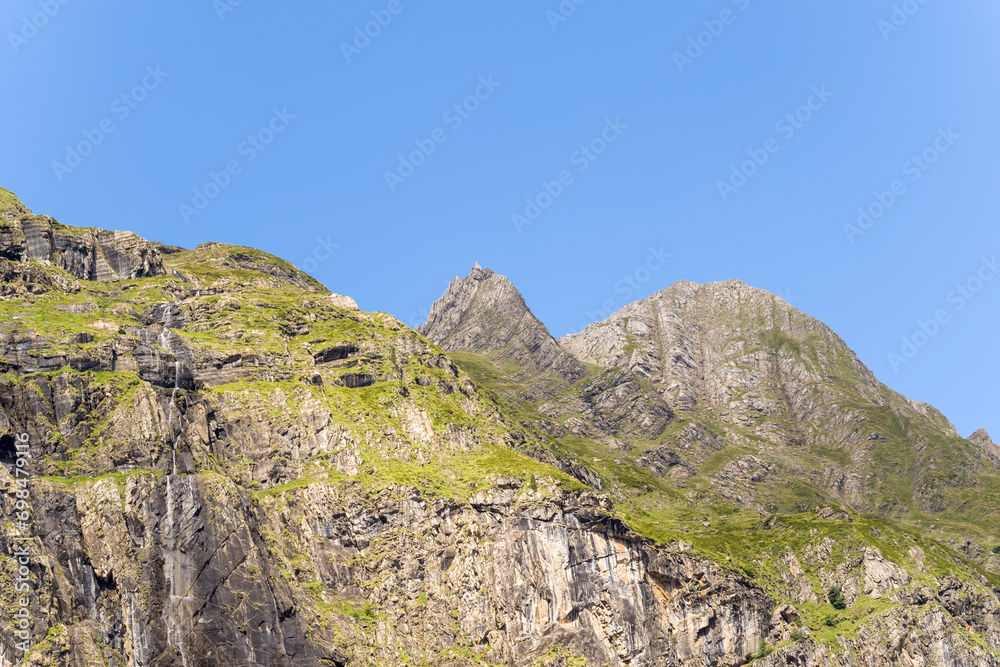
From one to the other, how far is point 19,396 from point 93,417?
14.3 metres

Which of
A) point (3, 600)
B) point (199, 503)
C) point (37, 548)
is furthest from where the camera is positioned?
point (199, 503)

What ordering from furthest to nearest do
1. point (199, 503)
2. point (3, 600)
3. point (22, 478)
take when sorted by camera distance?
1. point (199, 503)
2. point (22, 478)
3. point (3, 600)

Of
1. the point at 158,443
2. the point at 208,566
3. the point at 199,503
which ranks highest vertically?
the point at 158,443

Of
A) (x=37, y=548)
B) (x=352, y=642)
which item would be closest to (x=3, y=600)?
(x=37, y=548)

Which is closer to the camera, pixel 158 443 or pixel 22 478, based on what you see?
pixel 22 478

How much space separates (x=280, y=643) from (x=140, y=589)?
27.7 metres

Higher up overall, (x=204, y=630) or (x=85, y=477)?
(x=85, y=477)

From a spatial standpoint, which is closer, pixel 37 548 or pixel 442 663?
pixel 37 548

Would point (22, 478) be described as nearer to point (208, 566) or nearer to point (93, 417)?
point (93, 417)

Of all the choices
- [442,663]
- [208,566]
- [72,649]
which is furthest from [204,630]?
[442,663]

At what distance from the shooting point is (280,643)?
7244 inches

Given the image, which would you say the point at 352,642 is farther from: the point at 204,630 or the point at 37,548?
the point at 37,548

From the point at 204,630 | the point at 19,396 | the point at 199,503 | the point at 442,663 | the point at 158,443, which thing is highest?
the point at 19,396

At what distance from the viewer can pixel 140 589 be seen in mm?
177250
